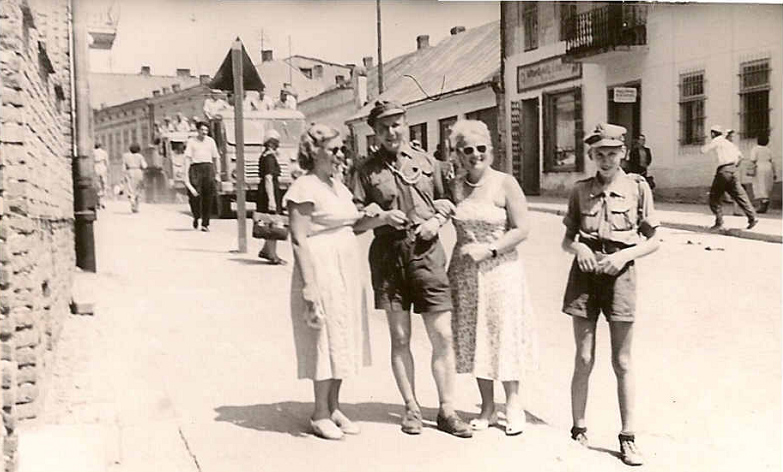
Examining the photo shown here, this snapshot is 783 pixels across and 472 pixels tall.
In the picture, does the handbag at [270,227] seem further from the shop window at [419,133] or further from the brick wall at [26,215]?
the brick wall at [26,215]

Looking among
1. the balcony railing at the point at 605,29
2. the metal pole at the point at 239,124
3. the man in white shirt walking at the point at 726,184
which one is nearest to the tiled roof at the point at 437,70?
the metal pole at the point at 239,124

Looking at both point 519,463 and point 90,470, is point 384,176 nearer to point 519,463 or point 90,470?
point 519,463

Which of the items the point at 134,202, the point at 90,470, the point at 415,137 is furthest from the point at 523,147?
the point at 90,470

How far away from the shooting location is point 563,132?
24.8 feet

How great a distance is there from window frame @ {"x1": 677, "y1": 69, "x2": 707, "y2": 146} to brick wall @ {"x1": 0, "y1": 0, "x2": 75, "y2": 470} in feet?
16.1

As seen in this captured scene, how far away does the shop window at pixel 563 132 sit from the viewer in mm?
6746

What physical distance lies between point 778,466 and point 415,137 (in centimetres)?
197

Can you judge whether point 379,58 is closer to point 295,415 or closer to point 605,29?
point 295,415

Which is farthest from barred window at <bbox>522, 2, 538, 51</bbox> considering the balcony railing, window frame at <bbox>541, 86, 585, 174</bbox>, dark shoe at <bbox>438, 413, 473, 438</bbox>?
dark shoe at <bbox>438, 413, 473, 438</bbox>

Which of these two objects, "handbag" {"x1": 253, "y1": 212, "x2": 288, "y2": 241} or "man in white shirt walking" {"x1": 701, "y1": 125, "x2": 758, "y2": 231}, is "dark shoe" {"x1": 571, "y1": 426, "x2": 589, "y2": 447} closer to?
"handbag" {"x1": 253, "y1": 212, "x2": 288, "y2": 241}

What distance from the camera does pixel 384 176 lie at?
3.59m

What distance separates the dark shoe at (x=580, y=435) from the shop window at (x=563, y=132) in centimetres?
273

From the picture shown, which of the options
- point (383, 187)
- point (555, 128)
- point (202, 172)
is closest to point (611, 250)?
point (383, 187)

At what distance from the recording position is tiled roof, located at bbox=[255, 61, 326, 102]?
3438 mm
